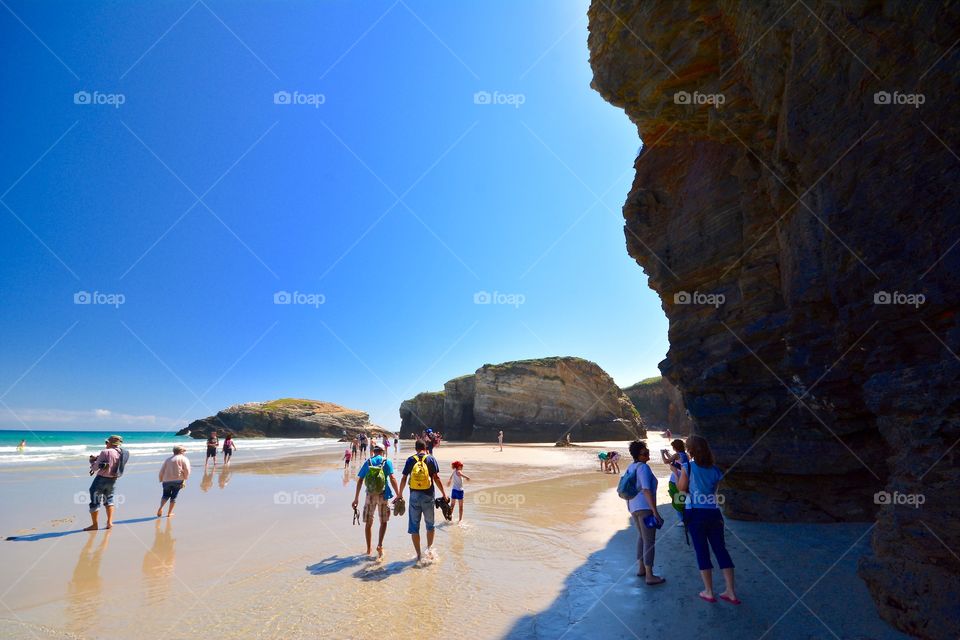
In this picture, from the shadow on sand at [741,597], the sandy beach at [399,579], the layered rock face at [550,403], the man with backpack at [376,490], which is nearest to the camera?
the shadow on sand at [741,597]

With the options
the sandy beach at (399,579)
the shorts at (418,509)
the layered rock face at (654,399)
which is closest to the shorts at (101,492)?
the sandy beach at (399,579)

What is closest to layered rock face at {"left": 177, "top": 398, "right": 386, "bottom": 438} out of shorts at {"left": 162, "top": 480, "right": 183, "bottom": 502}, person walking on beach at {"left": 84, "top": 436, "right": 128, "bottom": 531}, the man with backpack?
shorts at {"left": 162, "top": 480, "right": 183, "bottom": 502}

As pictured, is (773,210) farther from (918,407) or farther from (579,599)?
(579,599)

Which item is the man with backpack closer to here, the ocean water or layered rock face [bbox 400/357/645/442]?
the ocean water

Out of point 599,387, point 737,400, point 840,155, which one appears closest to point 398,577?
point 737,400

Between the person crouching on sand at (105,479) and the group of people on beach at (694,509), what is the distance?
10.6m

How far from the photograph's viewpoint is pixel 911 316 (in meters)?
4.90

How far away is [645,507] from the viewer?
613 centimetres

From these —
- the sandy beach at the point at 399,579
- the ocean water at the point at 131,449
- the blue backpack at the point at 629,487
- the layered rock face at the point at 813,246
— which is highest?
the layered rock face at the point at 813,246

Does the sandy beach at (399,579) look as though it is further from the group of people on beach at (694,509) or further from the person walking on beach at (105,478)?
the person walking on beach at (105,478)

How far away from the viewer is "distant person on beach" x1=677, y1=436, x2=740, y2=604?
516 centimetres

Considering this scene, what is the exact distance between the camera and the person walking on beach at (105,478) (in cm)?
937

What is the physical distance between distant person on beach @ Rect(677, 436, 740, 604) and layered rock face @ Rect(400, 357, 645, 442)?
145ft

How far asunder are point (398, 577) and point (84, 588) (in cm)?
449
